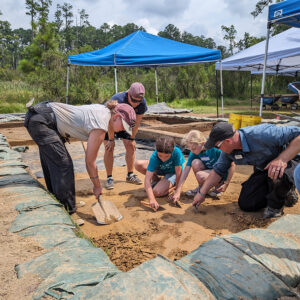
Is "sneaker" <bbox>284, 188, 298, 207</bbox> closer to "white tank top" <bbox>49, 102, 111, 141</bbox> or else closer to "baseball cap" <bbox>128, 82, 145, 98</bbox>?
"white tank top" <bbox>49, 102, 111, 141</bbox>

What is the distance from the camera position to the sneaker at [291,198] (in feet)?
7.95

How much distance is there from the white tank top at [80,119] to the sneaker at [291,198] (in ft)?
5.50

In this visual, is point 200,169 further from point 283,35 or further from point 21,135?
point 283,35

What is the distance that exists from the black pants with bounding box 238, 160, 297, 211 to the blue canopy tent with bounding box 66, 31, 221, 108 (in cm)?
535

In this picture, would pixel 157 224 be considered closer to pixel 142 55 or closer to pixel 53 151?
pixel 53 151

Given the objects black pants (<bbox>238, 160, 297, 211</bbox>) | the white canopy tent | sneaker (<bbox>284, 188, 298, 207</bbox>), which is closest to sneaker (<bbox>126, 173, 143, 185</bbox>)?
black pants (<bbox>238, 160, 297, 211</bbox>)

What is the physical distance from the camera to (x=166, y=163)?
292 cm

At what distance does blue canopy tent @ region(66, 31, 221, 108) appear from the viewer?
7305 mm

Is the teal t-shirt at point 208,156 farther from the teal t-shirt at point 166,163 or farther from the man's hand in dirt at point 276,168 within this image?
the man's hand in dirt at point 276,168

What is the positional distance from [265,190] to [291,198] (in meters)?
0.26

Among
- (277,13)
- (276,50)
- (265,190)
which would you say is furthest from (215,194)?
(276,50)

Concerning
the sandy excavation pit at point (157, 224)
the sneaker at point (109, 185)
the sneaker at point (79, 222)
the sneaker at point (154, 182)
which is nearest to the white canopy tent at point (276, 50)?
the sneaker at point (154, 182)

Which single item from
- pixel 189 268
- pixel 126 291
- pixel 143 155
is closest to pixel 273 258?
pixel 189 268

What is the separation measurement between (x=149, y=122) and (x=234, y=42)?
24.9m
